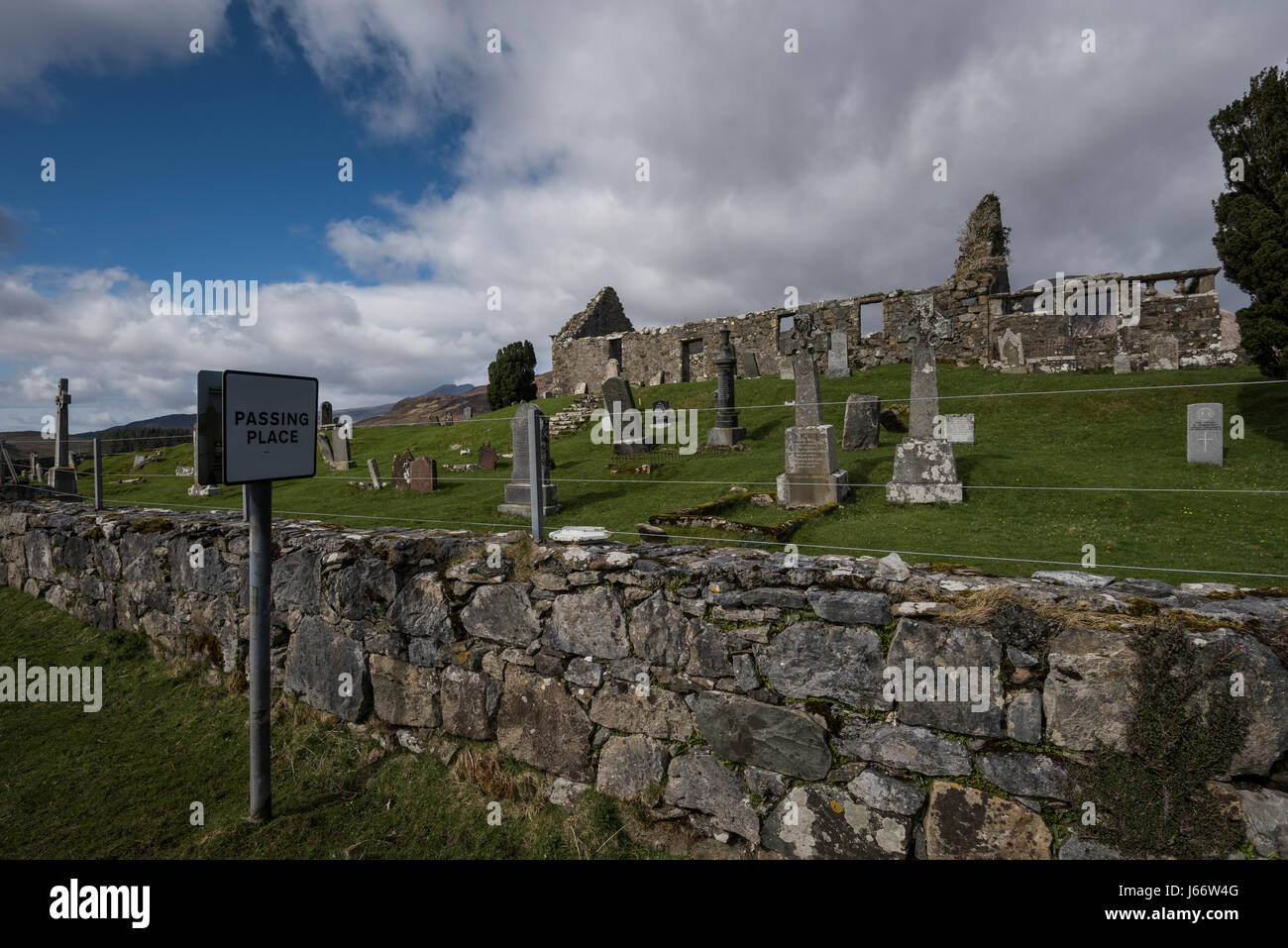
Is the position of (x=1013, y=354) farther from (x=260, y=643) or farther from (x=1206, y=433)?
(x=260, y=643)

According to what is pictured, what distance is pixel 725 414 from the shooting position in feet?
49.1

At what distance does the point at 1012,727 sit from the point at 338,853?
386 centimetres

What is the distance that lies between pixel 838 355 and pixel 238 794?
25.6 m

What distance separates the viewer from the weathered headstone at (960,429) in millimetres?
→ 11945

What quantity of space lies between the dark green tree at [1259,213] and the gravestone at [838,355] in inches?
538

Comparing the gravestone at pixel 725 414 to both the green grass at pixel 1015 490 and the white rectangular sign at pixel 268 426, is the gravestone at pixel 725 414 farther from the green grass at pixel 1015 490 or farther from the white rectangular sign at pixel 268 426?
the white rectangular sign at pixel 268 426

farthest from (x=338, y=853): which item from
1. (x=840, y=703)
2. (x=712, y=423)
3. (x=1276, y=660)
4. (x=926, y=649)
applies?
(x=712, y=423)

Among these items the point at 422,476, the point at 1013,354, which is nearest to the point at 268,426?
the point at 422,476

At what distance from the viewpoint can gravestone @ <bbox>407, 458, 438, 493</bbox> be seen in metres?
12.8

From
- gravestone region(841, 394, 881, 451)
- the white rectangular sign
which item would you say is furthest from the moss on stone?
gravestone region(841, 394, 881, 451)

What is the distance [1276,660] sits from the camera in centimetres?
229

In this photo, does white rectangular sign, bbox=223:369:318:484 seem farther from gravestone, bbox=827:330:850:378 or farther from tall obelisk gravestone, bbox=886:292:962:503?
gravestone, bbox=827:330:850:378

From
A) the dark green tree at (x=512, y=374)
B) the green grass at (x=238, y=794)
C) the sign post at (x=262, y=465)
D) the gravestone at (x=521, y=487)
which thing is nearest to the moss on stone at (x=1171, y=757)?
the green grass at (x=238, y=794)

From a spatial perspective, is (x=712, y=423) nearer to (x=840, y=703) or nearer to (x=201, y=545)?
(x=201, y=545)
